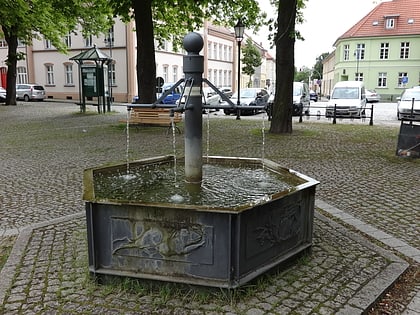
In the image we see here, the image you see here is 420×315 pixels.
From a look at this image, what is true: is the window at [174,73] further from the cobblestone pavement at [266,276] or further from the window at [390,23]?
the cobblestone pavement at [266,276]

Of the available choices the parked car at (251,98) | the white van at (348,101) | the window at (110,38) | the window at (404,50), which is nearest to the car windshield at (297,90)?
the parked car at (251,98)

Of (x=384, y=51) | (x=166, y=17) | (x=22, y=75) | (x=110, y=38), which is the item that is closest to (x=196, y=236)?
(x=166, y=17)

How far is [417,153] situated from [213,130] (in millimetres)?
7843

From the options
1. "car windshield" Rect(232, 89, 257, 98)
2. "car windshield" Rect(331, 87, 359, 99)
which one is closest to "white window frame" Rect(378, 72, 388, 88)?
"car windshield" Rect(331, 87, 359, 99)

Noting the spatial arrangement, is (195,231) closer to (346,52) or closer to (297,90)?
(297,90)

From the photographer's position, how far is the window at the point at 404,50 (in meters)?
56.1

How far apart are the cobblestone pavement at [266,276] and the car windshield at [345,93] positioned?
14.1m

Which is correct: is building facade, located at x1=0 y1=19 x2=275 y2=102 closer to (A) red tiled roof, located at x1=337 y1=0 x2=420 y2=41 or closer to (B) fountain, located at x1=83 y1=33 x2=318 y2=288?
(A) red tiled roof, located at x1=337 y1=0 x2=420 y2=41

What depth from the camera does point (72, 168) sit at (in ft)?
30.0

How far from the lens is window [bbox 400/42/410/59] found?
56.1 metres

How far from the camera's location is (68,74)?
4369 cm

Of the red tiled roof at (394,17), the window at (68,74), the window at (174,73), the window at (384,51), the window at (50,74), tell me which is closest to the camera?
the window at (68,74)

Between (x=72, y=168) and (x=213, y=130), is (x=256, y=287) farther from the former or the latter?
(x=213, y=130)

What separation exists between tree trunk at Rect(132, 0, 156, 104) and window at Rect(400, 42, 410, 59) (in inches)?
1960
